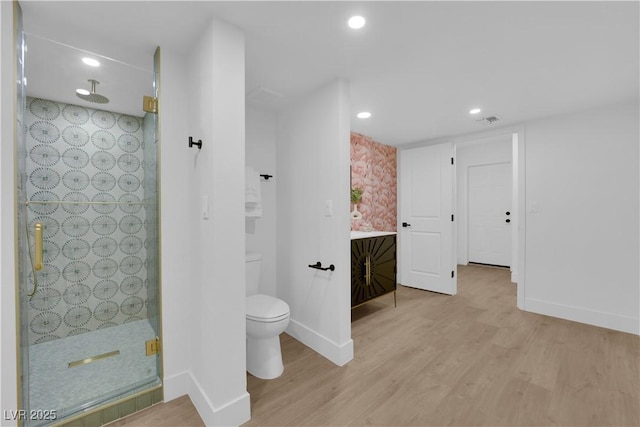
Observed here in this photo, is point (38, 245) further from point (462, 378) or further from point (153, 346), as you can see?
point (462, 378)

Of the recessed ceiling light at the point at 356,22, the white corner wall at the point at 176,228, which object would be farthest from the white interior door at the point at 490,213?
the white corner wall at the point at 176,228

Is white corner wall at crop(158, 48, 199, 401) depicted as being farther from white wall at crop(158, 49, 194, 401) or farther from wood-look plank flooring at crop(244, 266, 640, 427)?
wood-look plank flooring at crop(244, 266, 640, 427)

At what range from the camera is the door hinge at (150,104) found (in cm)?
170

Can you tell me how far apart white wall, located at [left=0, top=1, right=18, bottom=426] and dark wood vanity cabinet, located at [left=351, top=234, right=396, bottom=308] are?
7.32ft

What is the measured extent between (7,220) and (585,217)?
4441 mm

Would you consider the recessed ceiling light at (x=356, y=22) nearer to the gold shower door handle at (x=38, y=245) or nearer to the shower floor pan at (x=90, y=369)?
the gold shower door handle at (x=38, y=245)

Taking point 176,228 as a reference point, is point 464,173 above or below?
above

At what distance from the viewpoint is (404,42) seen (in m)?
1.66

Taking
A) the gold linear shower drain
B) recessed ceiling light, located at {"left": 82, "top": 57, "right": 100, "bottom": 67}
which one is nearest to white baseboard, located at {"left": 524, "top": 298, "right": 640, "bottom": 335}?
the gold linear shower drain

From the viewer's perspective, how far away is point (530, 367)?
202 centimetres

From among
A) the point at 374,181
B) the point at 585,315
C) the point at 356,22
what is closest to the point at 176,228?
the point at 356,22

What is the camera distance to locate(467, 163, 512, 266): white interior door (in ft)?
17.5

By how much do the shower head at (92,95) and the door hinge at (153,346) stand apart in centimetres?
152

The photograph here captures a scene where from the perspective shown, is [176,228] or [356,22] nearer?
[356,22]
